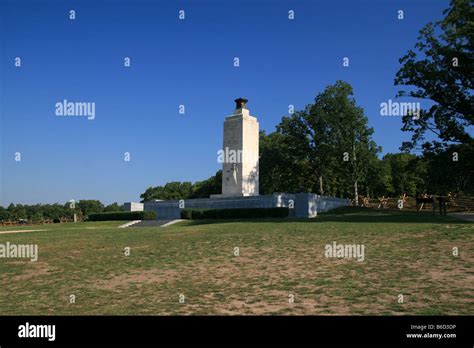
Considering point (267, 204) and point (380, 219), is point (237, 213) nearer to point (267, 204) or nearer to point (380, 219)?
point (267, 204)

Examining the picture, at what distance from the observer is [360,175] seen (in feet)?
186

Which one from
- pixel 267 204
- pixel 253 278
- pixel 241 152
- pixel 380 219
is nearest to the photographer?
pixel 253 278

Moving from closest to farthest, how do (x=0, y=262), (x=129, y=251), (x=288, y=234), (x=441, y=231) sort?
(x=0, y=262) → (x=129, y=251) → (x=441, y=231) → (x=288, y=234)

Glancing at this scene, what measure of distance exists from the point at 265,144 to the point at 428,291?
199 ft

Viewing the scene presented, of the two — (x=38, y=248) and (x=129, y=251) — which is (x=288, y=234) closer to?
(x=129, y=251)

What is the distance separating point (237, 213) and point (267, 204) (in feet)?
14.5

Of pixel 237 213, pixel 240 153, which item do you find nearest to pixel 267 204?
pixel 237 213

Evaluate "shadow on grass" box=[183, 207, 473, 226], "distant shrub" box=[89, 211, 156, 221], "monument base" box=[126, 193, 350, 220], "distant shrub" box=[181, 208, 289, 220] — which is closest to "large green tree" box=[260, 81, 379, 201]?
"monument base" box=[126, 193, 350, 220]

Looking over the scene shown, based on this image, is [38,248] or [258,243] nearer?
[258,243]

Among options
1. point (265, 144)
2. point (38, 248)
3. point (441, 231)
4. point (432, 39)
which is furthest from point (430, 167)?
point (265, 144)

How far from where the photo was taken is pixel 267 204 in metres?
40.0

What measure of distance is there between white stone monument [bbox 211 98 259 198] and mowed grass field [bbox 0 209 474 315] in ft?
86.8

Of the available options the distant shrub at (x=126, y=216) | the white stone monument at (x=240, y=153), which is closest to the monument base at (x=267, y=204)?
the white stone monument at (x=240, y=153)

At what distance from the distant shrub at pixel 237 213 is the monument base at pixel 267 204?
1.56 metres
